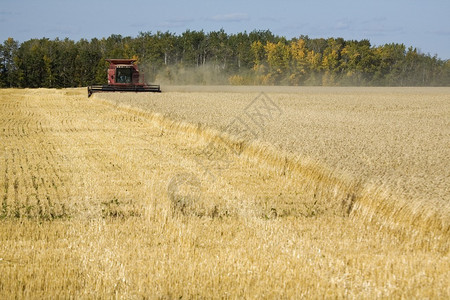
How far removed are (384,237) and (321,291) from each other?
223cm

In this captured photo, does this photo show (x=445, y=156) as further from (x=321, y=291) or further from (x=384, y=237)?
(x=321, y=291)

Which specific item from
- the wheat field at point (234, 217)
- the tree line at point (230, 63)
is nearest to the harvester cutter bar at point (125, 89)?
the wheat field at point (234, 217)

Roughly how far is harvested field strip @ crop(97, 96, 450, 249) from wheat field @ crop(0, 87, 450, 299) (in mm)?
23

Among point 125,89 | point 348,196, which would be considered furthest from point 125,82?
point 348,196

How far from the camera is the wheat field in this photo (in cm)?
569

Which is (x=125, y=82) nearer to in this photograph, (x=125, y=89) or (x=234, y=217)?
(x=125, y=89)

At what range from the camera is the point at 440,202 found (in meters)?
7.16

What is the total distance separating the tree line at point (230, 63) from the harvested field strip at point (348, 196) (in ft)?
208

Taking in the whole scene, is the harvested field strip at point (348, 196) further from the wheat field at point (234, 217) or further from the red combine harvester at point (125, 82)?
the red combine harvester at point (125, 82)

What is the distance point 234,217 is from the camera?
27.5 ft

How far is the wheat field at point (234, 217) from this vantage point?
18.7 ft

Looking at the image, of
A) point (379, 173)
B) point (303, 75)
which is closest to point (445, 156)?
point (379, 173)

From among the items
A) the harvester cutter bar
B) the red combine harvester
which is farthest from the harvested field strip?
the red combine harvester

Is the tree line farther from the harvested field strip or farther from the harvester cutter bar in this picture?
the harvested field strip
